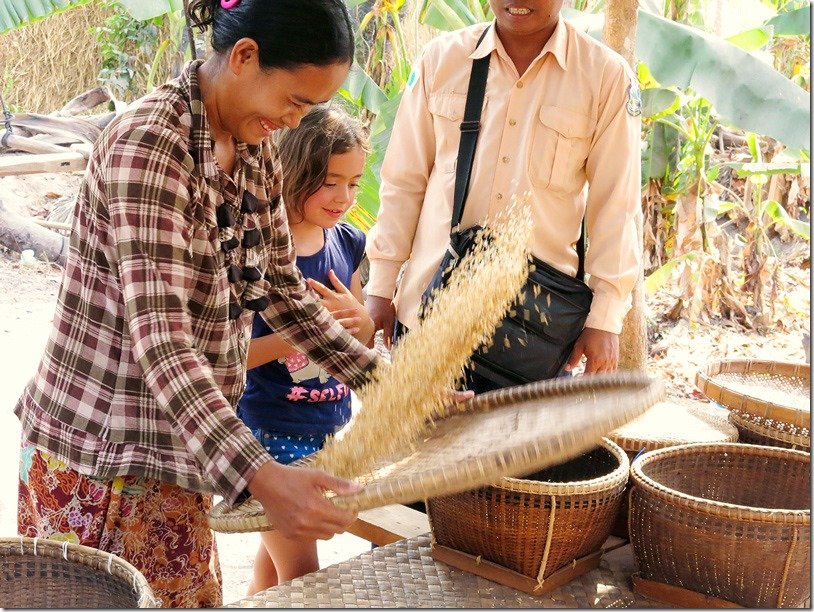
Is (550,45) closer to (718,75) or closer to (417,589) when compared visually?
(417,589)

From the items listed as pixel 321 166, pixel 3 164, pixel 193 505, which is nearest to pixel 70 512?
pixel 193 505

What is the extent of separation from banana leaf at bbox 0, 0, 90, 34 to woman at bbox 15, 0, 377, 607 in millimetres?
3181

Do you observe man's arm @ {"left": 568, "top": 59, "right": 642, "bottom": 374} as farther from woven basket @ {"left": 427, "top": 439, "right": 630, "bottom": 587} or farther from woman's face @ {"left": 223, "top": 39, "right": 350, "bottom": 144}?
woman's face @ {"left": 223, "top": 39, "right": 350, "bottom": 144}

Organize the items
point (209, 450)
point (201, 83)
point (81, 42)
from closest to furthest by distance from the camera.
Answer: point (209, 450) < point (201, 83) < point (81, 42)

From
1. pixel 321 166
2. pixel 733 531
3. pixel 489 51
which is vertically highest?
pixel 489 51

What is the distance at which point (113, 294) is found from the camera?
1367 mm

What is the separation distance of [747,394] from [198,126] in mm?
1379

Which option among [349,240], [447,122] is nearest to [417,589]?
[349,240]

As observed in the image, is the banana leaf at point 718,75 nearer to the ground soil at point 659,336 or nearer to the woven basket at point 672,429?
the ground soil at point 659,336

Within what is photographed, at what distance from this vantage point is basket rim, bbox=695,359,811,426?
202 centimetres

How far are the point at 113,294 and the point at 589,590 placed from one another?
3.10 ft

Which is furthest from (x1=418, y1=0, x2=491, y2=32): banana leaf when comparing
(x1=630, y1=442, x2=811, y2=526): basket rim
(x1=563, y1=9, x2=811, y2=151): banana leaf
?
(x1=630, y1=442, x2=811, y2=526): basket rim

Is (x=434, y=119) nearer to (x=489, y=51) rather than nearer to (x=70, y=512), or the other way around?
(x=489, y=51)

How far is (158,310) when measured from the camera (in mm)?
1290
